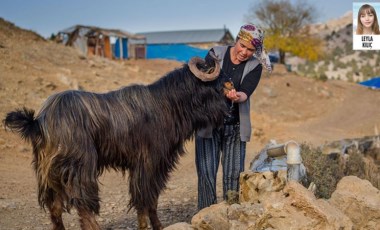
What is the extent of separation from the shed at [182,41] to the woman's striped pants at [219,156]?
32.0 meters

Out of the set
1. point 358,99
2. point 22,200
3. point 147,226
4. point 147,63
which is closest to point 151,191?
point 147,226

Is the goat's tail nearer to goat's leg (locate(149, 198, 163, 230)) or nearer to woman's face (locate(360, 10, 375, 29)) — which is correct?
goat's leg (locate(149, 198, 163, 230))

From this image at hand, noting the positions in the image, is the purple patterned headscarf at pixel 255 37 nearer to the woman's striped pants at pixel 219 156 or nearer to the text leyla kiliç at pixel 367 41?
the woman's striped pants at pixel 219 156

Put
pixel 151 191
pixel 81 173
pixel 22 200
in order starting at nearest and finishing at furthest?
pixel 81 173, pixel 151 191, pixel 22 200

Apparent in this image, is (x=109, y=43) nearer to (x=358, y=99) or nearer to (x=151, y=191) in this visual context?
(x=358, y=99)

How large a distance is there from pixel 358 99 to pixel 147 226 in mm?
22804

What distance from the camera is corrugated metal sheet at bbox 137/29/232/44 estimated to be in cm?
5272

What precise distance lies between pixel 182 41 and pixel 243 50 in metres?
49.6

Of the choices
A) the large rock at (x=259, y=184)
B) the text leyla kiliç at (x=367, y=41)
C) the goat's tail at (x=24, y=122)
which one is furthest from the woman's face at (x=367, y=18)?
the goat's tail at (x=24, y=122)

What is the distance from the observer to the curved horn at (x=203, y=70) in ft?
16.5

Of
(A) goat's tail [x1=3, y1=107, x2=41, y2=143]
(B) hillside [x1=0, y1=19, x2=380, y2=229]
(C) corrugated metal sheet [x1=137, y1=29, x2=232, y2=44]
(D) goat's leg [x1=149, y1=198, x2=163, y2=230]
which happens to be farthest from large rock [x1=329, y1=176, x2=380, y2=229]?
(C) corrugated metal sheet [x1=137, y1=29, x2=232, y2=44]

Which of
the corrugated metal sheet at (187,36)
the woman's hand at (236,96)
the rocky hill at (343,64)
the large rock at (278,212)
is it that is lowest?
the large rock at (278,212)

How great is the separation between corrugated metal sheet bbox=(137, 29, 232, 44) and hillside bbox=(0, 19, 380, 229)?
66.2 ft

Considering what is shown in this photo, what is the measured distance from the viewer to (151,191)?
17.2 feet
